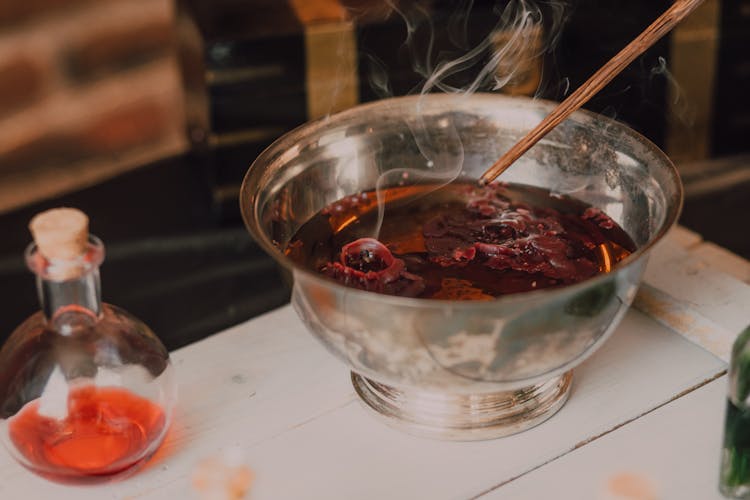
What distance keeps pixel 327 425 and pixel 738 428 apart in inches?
14.4

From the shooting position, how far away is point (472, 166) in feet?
3.64

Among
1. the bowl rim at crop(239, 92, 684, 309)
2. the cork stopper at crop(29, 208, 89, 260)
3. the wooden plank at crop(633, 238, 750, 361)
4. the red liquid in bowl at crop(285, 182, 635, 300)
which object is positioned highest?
the cork stopper at crop(29, 208, 89, 260)

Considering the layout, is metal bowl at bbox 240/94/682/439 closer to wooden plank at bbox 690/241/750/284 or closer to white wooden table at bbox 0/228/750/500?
white wooden table at bbox 0/228/750/500

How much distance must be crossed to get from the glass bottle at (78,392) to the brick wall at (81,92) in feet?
4.59

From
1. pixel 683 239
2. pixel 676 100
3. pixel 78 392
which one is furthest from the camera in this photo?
pixel 676 100

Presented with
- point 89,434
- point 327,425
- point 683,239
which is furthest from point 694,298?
point 89,434

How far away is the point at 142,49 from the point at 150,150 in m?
0.24

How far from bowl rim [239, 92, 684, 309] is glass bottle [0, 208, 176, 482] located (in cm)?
15

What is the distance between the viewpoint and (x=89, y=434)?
33.4 inches

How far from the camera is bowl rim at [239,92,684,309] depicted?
733 mm

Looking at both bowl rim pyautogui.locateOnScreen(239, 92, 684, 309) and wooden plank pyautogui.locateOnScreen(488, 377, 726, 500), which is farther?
wooden plank pyautogui.locateOnScreen(488, 377, 726, 500)

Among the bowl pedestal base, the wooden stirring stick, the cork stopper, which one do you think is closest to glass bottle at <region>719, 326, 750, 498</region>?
the bowl pedestal base

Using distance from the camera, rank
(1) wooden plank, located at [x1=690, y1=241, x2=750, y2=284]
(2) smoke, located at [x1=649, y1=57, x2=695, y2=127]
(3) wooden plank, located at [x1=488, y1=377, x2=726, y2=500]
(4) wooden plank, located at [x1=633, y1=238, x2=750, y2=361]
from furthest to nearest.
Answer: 1. (2) smoke, located at [x1=649, y1=57, x2=695, y2=127]
2. (1) wooden plank, located at [x1=690, y1=241, x2=750, y2=284]
3. (4) wooden plank, located at [x1=633, y1=238, x2=750, y2=361]
4. (3) wooden plank, located at [x1=488, y1=377, x2=726, y2=500]

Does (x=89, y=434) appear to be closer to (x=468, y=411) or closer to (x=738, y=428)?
(x=468, y=411)
